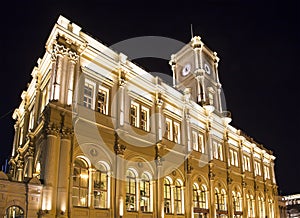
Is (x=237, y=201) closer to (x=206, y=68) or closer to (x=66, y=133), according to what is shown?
(x=206, y=68)

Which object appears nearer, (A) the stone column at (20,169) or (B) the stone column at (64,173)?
(B) the stone column at (64,173)

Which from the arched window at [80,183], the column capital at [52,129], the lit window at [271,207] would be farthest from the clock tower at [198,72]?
the column capital at [52,129]

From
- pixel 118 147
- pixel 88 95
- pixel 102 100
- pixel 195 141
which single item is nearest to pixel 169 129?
pixel 195 141

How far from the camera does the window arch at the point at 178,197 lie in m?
26.2

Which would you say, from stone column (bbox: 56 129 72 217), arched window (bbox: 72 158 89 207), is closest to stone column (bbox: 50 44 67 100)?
stone column (bbox: 56 129 72 217)

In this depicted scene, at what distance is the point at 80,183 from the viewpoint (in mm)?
19312

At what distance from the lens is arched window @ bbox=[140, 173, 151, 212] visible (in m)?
23.2

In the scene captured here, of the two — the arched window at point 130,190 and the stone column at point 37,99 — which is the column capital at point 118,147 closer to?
the arched window at point 130,190

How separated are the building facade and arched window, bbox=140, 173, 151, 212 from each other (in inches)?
3.0

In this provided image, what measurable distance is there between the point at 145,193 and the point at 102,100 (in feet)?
26.2

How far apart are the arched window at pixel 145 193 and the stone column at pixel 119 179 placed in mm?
2541

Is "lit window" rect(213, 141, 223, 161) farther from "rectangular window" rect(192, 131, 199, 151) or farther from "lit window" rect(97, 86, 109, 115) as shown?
"lit window" rect(97, 86, 109, 115)

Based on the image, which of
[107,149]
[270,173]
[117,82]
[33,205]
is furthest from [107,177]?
[270,173]

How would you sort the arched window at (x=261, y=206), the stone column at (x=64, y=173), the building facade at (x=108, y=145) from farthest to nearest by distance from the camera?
the arched window at (x=261, y=206) < the building facade at (x=108, y=145) < the stone column at (x=64, y=173)
